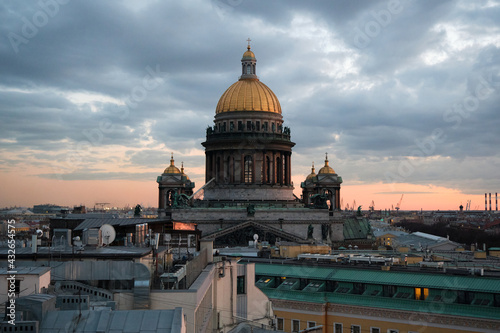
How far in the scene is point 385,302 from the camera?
4416 centimetres

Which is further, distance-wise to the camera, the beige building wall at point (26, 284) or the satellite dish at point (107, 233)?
the satellite dish at point (107, 233)

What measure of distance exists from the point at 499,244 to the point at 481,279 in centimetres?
14553

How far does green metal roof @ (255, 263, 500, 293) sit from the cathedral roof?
65.7 meters

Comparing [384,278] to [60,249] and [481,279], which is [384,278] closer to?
[481,279]

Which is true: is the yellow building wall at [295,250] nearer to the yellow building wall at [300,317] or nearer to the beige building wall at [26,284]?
the yellow building wall at [300,317]

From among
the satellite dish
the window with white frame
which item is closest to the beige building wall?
the satellite dish

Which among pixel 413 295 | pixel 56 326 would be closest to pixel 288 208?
pixel 413 295

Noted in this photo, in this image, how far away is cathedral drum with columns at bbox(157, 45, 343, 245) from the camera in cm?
10656

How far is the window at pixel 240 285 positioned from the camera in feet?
123

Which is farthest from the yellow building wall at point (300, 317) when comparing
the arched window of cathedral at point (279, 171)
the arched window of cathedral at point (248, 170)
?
the arched window of cathedral at point (279, 171)

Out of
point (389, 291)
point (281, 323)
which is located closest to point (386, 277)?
point (389, 291)

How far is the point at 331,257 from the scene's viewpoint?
58.5 meters

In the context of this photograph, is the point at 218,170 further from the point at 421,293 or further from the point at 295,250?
the point at 421,293

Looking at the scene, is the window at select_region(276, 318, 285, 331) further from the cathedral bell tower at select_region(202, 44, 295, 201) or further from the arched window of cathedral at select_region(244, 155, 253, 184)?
the arched window of cathedral at select_region(244, 155, 253, 184)
